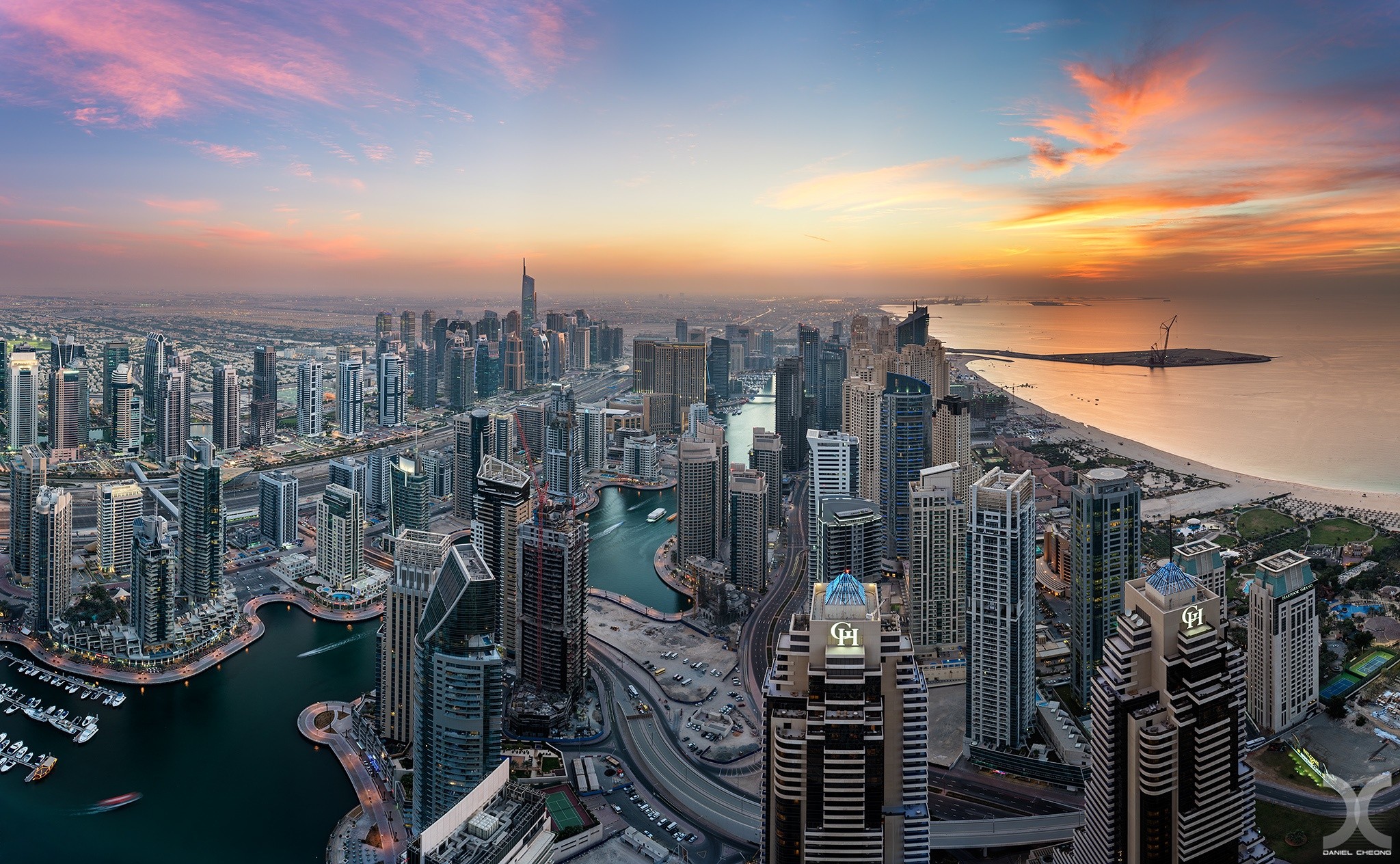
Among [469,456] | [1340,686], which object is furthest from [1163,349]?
[469,456]

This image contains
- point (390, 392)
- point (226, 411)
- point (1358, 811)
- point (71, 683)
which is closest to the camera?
point (1358, 811)

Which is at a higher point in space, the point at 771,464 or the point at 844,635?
the point at 844,635

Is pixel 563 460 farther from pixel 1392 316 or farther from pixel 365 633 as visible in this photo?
pixel 1392 316

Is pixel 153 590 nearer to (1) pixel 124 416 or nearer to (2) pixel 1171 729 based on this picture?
(2) pixel 1171 729

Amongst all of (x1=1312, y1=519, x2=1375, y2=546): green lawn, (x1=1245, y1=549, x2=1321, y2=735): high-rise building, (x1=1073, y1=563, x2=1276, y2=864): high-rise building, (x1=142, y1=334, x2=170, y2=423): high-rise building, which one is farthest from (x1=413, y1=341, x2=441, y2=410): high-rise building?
(x1=1073, y1=563, x2=1276, y2=864): high-rise building

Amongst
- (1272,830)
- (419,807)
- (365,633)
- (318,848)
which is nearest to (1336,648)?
(1272,830)
